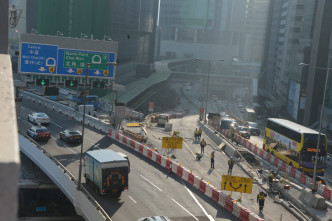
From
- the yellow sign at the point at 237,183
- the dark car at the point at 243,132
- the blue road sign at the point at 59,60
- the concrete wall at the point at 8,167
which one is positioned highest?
the concrete wall at the point at 8,167

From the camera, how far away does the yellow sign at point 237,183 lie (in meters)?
29.3

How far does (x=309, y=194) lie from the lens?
1296 inches

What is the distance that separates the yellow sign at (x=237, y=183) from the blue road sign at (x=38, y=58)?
24932mm

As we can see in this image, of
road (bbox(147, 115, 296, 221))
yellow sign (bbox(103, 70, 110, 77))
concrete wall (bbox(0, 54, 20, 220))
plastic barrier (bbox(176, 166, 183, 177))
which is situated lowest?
road (bbox(147, 115, 296, 221))

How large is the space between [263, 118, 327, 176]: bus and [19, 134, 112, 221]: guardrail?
21941 millimetres

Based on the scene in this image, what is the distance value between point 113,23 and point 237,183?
90611 millimetres

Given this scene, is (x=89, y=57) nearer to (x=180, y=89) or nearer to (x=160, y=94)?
(x=160, y=94)

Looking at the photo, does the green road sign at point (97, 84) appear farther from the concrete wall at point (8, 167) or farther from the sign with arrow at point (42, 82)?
the concrete wall at point (8, 167)

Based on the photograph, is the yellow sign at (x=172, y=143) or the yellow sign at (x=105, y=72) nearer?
the yellow sign at (x=172, y=143)

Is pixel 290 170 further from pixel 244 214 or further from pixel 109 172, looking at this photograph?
pixel 109 172

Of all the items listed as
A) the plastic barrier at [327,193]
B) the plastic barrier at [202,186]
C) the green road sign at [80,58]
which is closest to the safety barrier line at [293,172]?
the plastic barrier at [327,193]

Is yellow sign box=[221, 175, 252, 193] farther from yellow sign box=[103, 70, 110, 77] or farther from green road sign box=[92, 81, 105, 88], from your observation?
yellow sign box=[103, 70, 110, 77]

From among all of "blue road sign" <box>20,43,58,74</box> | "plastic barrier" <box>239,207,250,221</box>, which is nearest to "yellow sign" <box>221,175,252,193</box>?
"plastic barrier" <box>239,207,250,221</box>

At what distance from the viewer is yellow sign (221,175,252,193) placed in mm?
29342
